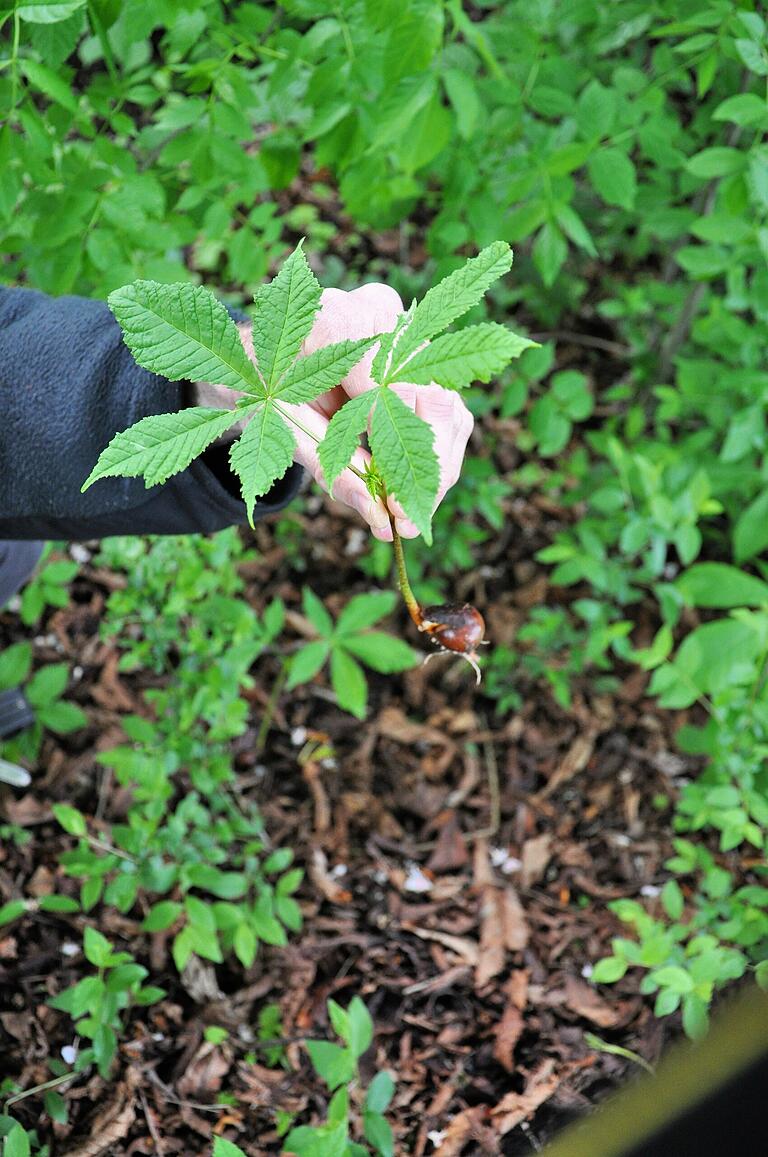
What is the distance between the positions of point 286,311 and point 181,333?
106mm

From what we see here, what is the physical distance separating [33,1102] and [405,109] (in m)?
1.84

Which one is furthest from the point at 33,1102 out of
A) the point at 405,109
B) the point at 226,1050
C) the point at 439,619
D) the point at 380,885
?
the point at 405,109

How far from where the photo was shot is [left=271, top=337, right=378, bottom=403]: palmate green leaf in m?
0.96

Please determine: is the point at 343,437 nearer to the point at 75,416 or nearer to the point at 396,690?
the point at 75,416

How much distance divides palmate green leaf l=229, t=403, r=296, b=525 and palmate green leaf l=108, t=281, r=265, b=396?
0.05 metres

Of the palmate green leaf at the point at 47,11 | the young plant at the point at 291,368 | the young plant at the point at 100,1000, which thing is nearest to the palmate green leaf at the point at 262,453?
the young plant at the point at 291,368

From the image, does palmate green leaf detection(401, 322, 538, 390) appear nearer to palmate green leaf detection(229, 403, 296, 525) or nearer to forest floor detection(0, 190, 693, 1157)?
palmate green leaf detection(229, 403, 296, 525)

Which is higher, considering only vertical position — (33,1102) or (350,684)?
(350,684)

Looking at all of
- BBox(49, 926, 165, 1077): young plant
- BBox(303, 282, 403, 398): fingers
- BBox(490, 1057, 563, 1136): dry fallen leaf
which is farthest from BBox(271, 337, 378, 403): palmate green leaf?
BBox(490, 1057, 563, 1136): dry fallen leaf

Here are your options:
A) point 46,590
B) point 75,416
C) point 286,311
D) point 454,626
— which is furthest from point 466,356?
point 46,590

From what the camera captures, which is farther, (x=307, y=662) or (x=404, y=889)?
(x=404, y=889)

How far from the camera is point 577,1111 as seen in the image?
1.88 m

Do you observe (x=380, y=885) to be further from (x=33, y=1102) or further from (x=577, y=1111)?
(x=33, y=1102)

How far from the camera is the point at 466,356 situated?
0.91m
